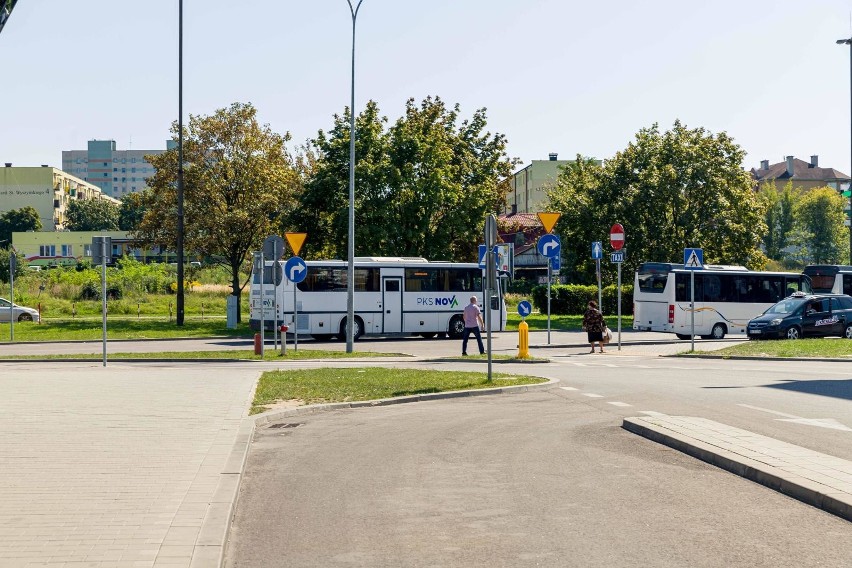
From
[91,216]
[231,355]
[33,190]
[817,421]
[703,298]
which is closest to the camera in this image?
[817,421]

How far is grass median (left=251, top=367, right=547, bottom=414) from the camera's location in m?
15.8

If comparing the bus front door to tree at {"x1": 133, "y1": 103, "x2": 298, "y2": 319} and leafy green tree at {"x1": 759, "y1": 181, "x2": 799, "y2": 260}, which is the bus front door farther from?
leafy green tree at {"x1": 759, "y1": 181, "x2": 799, "y2": 260}

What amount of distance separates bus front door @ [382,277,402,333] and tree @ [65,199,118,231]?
109300 millimetres

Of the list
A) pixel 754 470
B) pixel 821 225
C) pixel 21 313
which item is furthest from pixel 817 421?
pixel 821 225

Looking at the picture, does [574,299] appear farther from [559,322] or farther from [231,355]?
[231,355]

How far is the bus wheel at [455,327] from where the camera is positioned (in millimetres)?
38469

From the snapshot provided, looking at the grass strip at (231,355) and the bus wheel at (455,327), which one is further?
the bus wheel at (455,327)

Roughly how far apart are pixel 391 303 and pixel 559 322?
43.5 feet

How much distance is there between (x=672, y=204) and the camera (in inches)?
2042

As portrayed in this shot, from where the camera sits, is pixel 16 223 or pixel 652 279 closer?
pixel 652 279

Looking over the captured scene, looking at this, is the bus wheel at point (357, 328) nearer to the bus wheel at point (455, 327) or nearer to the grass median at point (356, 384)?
the bus wheel at point (455, 327)

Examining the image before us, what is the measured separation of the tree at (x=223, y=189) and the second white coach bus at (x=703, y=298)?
53.2ft

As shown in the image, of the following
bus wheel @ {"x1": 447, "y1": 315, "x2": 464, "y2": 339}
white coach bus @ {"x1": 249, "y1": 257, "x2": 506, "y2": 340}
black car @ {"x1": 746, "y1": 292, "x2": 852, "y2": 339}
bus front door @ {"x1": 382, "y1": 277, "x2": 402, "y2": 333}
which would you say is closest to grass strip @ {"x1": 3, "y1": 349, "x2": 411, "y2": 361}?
white coach bus @ {"x1": 249, "y1": 257, "x2": 506, "y2": 340}

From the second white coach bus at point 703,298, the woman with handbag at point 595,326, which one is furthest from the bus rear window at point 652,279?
the woman with handbag at point 595,326
